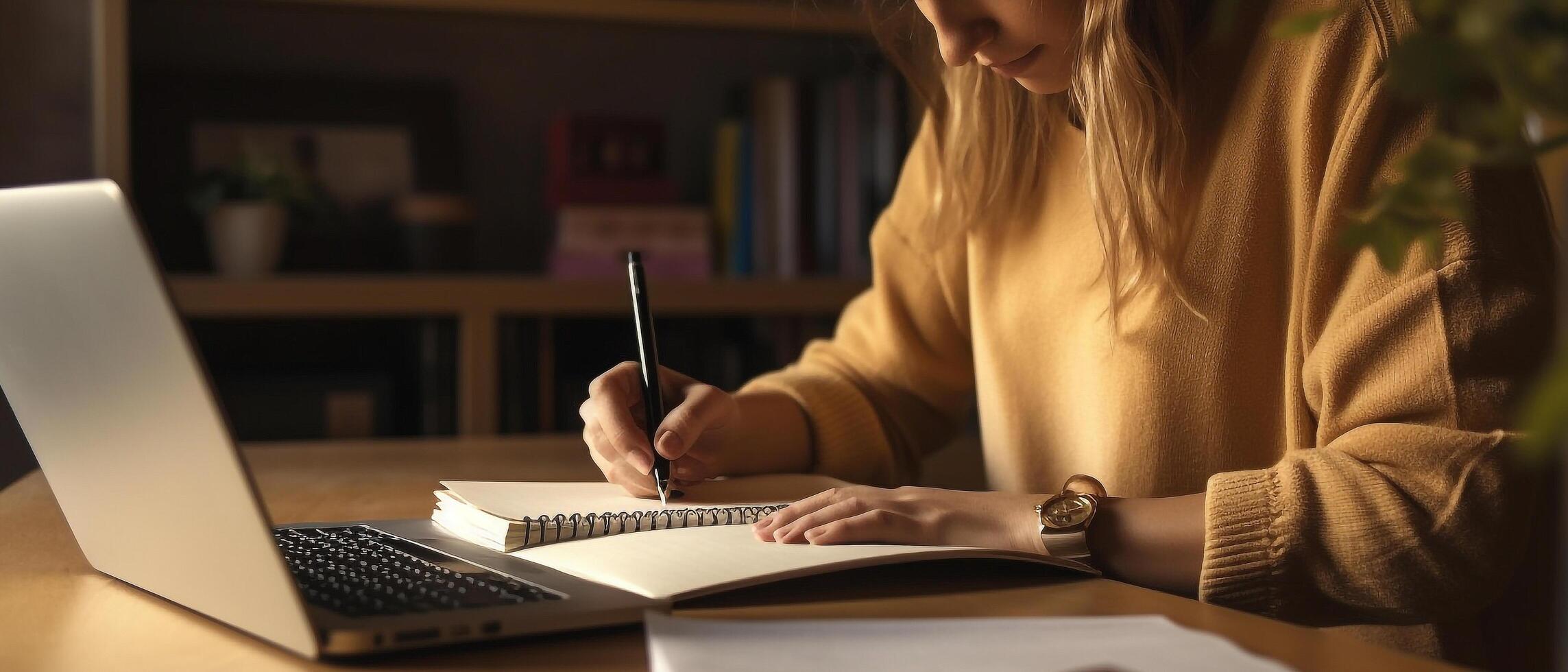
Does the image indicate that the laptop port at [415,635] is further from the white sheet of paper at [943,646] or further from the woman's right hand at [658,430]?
the woman's right hand at [658,430]

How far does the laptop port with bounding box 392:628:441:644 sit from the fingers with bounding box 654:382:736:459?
370mm

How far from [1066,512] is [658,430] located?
307 mm

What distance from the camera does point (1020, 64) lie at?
982 millimetres

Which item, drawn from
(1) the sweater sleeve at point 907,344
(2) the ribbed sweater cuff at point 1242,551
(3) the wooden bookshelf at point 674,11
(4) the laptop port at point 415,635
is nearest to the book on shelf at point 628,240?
(3) the wooden bookshelf at point 674,11

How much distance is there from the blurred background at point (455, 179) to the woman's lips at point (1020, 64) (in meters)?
1.18

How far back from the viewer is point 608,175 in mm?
2166

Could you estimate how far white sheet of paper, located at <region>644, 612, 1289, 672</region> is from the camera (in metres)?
0.49

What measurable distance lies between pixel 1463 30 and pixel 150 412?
0.51 m

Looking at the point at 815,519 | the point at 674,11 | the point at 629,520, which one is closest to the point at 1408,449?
the point at 815,519

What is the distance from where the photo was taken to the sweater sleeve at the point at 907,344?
1.24 metres

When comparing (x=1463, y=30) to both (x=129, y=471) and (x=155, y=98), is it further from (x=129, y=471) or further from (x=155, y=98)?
(x=155, y=98)

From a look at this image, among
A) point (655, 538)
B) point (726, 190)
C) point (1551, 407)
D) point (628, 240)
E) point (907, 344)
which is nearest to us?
point (1551, 407)

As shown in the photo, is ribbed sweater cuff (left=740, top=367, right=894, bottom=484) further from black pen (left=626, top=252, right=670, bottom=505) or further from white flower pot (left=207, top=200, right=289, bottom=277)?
white flower pot (left=207, top=200, right=289, bottom=277)

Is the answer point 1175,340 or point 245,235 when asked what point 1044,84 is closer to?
point 1175,340
